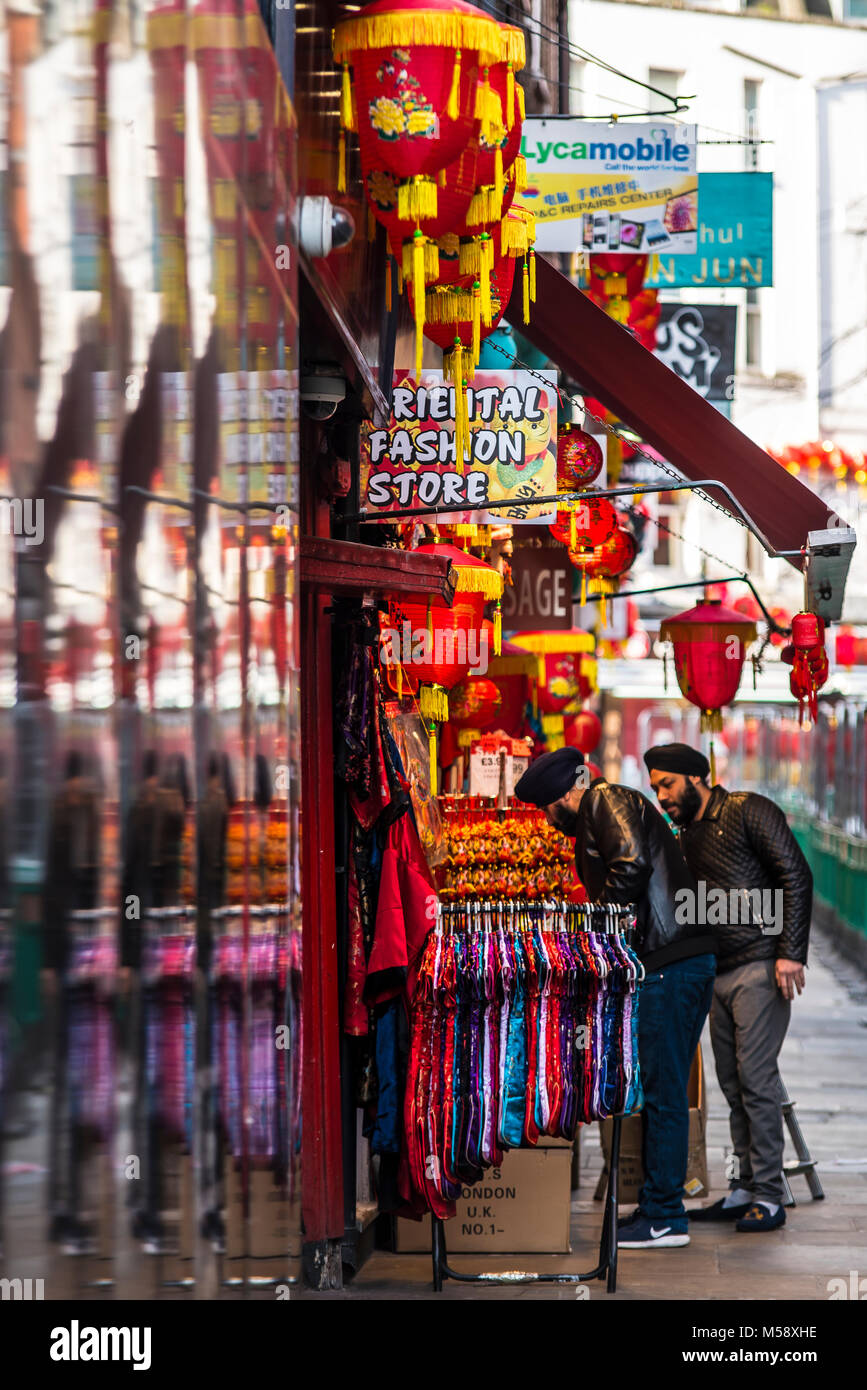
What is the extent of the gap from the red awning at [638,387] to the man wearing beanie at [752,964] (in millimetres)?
1561

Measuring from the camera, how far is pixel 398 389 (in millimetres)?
7398

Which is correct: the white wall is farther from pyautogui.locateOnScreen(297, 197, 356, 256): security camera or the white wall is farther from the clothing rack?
pyautogui.locateOnScreen(297, 197, 356, 256): security camera

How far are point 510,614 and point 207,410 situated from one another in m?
10.4

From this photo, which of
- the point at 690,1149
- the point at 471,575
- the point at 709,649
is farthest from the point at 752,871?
the point at 709,649

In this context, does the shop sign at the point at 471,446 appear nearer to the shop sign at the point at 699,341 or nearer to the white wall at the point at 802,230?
the shop sign at the point at 699,341

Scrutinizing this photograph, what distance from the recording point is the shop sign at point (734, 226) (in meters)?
11.5

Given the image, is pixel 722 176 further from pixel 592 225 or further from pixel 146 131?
pixel 146 131

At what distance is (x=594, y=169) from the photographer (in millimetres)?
9914

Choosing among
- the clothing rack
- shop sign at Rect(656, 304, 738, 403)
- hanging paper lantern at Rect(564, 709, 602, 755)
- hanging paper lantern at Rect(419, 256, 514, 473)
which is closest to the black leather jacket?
the clothing rack

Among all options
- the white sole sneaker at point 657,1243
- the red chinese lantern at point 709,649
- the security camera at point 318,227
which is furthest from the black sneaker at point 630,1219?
the security camera at point 318,227

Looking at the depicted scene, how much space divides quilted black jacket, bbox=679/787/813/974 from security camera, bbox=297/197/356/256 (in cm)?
386

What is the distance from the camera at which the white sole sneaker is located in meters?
7.36

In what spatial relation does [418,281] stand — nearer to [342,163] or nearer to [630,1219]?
[342,163]

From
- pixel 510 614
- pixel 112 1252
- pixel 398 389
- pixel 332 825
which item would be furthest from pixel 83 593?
pixel 510 614
